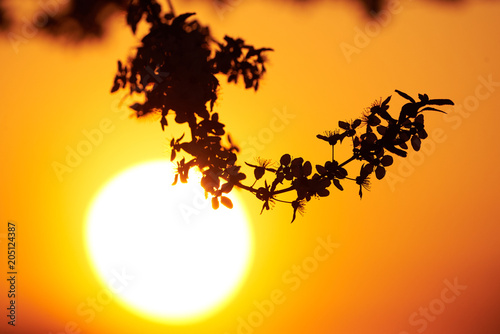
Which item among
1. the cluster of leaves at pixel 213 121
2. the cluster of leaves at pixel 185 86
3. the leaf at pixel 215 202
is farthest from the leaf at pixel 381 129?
the leaf at pixel 215 202

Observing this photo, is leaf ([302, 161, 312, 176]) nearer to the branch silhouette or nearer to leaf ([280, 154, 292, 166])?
leaf ([280, 154, 292, 166])

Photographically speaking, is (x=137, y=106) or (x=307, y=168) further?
(x=137, y=106)

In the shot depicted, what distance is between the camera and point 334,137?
187 centimetres

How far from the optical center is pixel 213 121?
195 cm

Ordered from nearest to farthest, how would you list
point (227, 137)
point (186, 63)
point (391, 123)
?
1. point (391, 123)
2. point (186, 63)
3. point (227, 137)

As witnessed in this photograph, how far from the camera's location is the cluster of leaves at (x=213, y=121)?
1.77 metres

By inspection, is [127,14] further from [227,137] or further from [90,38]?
[90,38]

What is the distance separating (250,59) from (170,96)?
447mm

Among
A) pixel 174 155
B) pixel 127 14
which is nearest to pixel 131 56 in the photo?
pixel 127 14

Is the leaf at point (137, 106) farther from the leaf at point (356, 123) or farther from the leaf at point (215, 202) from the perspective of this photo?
→ the leaf at point (356, 123)

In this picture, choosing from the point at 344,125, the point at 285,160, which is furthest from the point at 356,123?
the point at 285,160

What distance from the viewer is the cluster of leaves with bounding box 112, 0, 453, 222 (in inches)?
69.7

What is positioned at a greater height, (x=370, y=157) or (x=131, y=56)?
(x=131, y=56)

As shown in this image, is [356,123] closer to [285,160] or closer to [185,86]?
[285,160]
